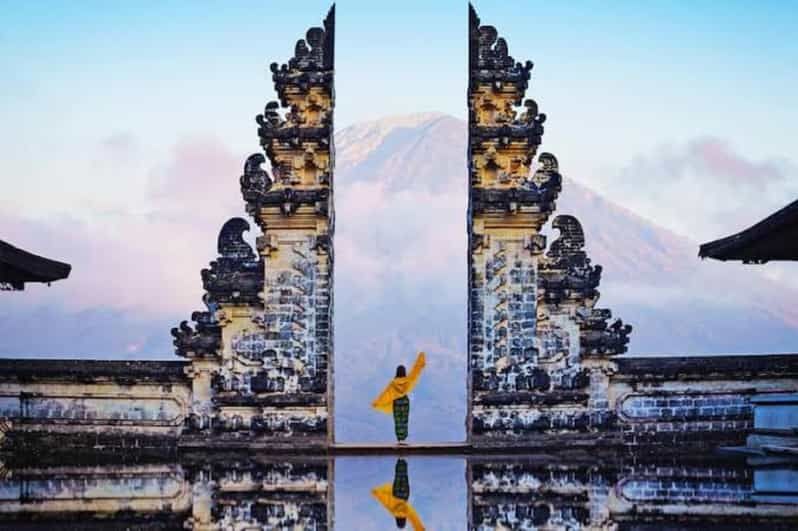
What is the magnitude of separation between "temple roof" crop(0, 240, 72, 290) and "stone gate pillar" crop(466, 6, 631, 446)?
646cm

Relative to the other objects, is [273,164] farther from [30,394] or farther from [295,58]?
[30,394]

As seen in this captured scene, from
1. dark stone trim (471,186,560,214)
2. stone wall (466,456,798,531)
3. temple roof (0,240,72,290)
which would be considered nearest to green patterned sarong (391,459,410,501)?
stone wall (466,456,798,531)

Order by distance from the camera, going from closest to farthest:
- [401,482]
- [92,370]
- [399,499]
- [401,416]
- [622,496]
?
[399,499], [622,496], [401,482], [92,370], [401,416]

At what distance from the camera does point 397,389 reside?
1084 inches

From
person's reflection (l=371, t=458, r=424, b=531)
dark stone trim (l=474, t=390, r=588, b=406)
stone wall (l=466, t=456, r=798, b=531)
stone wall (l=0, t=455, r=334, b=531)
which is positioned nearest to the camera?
person's reflection (l=371, t=458, r=424, b=531)

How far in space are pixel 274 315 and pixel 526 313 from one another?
400 centimetres

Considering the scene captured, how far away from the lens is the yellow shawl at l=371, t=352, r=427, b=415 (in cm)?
2731

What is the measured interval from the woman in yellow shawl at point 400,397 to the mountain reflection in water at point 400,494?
152 centimetres

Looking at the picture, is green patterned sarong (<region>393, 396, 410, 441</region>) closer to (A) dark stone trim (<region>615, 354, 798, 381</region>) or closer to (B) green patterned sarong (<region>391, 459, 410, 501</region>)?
(B) green patterned sarong (<region>391, 459, 410, 501</region>)

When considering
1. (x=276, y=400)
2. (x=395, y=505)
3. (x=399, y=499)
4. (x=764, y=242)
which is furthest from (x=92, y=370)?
(x=764, y=242)

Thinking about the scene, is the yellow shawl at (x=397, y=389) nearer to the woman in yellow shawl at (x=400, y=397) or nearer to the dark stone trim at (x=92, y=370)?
the woman in yellow shawl at (x=400, y=397)

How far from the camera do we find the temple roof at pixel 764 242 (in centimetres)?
2283

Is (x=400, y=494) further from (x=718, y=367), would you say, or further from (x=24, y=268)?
(x=718, y=367)

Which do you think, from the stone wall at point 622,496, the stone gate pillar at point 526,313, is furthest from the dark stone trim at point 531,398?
the stone wall at point 622,496
